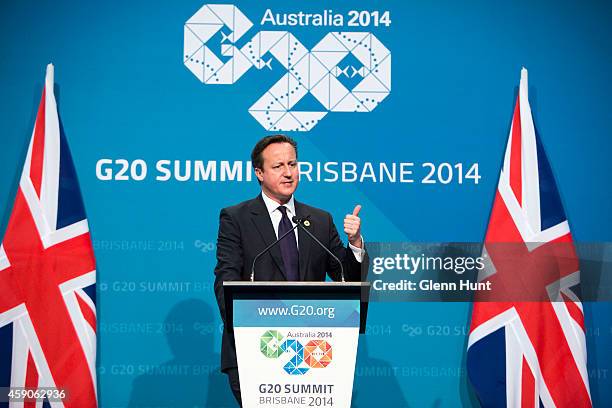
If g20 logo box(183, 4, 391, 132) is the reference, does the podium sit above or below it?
below

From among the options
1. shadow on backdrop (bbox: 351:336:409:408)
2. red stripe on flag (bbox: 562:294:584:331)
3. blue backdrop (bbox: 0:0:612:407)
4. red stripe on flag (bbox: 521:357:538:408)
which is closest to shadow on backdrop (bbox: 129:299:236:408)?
blue backdrop (bbox: 0:0:612:407)

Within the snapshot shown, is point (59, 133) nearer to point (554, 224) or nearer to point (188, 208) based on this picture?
point (188, 208)

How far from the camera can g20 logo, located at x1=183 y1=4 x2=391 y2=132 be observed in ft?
14.8

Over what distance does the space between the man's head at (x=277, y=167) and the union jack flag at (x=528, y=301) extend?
1554mm

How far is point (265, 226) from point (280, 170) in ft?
0.88

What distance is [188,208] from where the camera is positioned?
449cm

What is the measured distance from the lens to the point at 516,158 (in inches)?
173

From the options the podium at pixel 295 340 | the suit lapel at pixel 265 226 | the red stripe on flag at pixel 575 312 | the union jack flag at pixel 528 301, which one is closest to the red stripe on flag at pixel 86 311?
the suit lapel at pixel 265 226

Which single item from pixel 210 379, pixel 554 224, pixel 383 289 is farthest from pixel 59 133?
pixel 554 224

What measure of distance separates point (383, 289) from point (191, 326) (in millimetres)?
1188

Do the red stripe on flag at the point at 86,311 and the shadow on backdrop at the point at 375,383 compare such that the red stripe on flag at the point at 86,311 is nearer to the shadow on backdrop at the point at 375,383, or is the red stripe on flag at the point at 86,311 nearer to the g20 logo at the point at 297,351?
the shadow on backdrop at the point at 375,383

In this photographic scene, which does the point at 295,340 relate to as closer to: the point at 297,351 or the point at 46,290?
the point at 297,351

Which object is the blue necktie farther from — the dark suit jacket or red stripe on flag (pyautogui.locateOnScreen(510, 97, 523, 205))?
red stripe on flag (pyautogui.locateOnScreen(510, 97, 523, 205))

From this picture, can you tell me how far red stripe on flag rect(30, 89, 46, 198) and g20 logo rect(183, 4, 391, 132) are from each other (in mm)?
912
